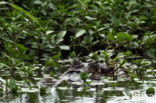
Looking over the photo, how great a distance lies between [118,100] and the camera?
295cm

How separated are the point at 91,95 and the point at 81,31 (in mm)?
2766

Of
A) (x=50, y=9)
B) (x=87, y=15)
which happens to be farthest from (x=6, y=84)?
(x=50, y=9)

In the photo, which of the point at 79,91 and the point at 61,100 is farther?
the point at 79,91

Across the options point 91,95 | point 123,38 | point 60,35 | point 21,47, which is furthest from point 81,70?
point 60,35

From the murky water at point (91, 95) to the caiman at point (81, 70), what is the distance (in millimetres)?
284

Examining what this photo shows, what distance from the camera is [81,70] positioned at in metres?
4.11

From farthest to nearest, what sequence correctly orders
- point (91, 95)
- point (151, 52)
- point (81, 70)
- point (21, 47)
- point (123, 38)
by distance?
point (151, 52), point (123, 38), point (21, 47), point (81, 70), point (91, 95)

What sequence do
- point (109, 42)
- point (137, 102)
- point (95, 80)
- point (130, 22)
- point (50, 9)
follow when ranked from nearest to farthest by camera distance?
point (137, 102)
point (95, 80)
point (109, 42)
point (130, 22)
point (50, 9)

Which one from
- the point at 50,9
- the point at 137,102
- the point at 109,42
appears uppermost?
the point at 50,9

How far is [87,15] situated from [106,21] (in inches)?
11.8

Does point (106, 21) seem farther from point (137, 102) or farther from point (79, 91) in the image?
point (137, 102)

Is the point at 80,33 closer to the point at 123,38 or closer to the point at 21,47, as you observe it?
the point at 123,38

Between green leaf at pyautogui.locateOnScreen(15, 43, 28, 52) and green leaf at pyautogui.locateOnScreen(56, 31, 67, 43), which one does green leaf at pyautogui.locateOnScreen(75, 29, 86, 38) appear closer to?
green leaf at pyautogui.locateOnScreen(56, 31, 67, 43)

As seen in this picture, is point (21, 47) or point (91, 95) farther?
point (21, 47)
